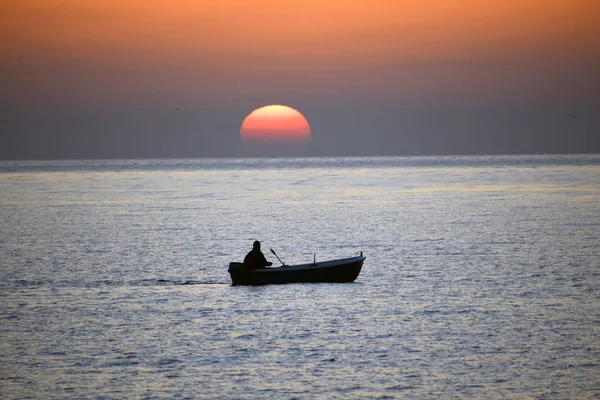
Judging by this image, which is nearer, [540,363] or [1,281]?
[540,363]

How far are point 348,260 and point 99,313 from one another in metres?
11.8

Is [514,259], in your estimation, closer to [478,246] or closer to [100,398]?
[478,246]

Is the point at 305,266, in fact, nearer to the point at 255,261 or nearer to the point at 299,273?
the point at 299,273

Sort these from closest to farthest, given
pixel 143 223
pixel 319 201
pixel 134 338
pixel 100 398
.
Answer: pixel 100 398
pixel 134 338
pixel 143 223
pixel 319 201

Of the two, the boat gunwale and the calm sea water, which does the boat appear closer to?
the boat gunwale

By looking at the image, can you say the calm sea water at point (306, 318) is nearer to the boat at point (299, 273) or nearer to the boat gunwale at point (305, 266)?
the boat at point (299, 273)

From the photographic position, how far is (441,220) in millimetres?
78938

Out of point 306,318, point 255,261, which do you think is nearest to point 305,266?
point 255,261

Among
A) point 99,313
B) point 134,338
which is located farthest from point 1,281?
point 134,338

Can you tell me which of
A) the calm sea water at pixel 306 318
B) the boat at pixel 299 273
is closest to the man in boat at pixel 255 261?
the boat at pixel 299 273

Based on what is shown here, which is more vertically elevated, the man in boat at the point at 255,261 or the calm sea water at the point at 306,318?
the man in boat at the point at 255,261

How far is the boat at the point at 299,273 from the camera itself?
37.9m

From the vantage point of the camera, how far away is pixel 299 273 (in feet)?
125

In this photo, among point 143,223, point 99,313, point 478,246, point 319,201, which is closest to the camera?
point 99,313
